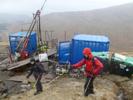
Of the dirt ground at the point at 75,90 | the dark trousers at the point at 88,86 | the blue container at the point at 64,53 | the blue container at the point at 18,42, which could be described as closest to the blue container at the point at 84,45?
the blue container at the point at 64,53

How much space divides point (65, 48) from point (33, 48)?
4.88 m

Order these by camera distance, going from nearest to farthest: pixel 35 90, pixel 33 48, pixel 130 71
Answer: pixel 35 90 < pixel 130 71 < pixel 33 48

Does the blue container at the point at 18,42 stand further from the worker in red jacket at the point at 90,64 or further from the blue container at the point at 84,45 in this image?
the worker in red jacket at the point at 90,64

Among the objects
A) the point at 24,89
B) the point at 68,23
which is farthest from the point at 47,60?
the point at 68,23

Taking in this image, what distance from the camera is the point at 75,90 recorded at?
50.4 ft

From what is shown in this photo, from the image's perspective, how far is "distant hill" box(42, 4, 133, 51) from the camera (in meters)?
46.7

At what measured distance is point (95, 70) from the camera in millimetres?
13000

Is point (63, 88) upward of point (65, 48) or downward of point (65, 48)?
downward

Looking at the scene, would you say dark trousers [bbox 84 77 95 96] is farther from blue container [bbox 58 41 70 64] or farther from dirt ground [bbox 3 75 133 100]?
blue container [bbox 58 41 70 64]

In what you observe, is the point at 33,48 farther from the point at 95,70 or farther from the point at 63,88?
the point at 95,70

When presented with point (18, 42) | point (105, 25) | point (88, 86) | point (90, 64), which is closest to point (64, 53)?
point (18, 42)

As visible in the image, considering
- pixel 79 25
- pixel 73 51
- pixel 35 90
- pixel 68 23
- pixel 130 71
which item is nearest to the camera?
pixel 35 90

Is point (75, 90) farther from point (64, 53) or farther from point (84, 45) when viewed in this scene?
point (64, 53)

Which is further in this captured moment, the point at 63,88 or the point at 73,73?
the point at 73,73
